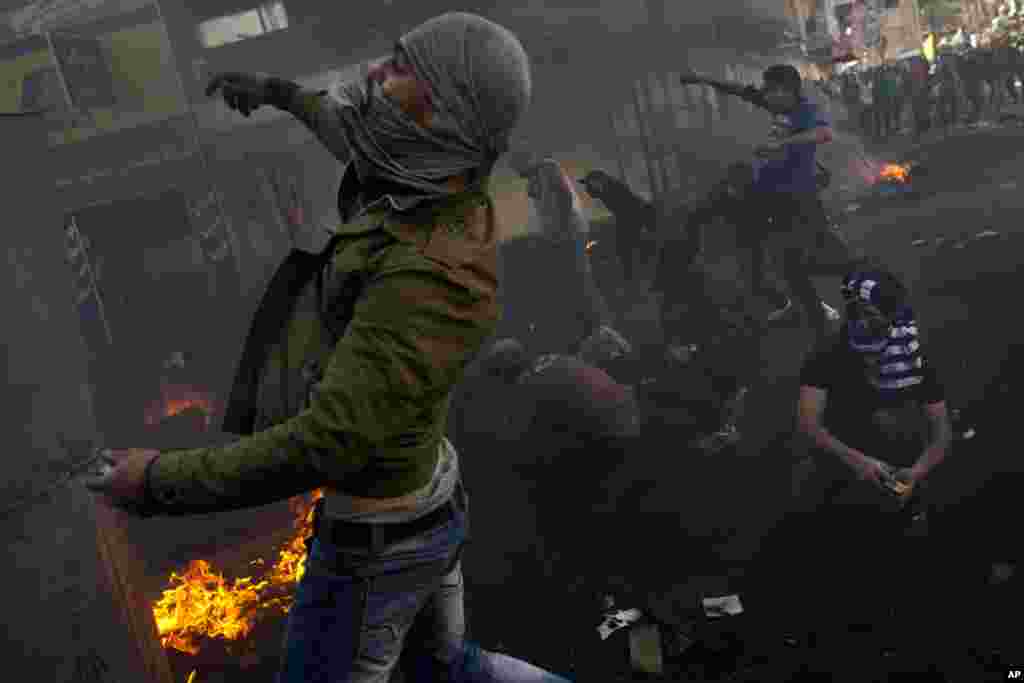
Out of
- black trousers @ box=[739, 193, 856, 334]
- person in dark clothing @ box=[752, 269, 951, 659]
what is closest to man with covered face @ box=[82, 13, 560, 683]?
person in dark clothing @ box=[752, 269, 951, 659]

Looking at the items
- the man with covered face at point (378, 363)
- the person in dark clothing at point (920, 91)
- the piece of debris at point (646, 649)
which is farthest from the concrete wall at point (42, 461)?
the person in dark clothing at point (920, 91)

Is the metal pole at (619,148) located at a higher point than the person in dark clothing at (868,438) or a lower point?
higher

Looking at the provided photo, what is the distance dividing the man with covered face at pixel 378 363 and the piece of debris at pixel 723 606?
7.31ft

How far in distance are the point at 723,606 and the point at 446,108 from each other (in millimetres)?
2929

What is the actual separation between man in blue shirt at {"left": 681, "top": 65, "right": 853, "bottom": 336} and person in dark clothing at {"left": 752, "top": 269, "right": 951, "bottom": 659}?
2.52m

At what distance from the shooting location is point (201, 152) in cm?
1428

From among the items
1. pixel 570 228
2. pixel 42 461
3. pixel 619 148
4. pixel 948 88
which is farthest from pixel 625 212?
pixel 948 88

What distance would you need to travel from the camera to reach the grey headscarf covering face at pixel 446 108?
1601mm

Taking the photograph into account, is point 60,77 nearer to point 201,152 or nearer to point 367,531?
point 201,152

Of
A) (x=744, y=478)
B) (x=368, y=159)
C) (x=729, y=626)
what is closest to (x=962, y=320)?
(x=744, y=478)

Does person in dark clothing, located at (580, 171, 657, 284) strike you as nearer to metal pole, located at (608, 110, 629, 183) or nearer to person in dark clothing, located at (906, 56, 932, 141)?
metal pole, located at (608, 110, 629, 183)

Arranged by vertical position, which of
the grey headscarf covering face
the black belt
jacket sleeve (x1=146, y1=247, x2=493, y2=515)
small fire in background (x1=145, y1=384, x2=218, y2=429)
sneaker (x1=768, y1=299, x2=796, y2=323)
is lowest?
small fire in background (x1=145, y1=384, x2=218, y2=429)

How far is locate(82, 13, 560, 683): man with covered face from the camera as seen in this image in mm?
1508

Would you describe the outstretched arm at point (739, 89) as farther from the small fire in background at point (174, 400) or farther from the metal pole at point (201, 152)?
the metal pole at point (201, 152)
